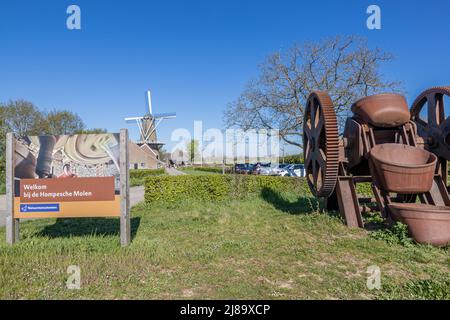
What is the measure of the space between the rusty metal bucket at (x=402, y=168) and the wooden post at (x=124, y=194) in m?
4.60

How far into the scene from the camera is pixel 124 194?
15.4ft

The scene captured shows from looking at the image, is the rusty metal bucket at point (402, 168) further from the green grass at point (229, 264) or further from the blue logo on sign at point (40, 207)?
the blue logo on sign at point (40, 207)

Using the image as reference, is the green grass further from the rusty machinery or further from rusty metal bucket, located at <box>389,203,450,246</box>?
the rusty machinery

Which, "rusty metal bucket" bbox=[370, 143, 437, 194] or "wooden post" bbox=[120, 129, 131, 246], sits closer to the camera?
"wooden post" bbox=[120, 129, 131, 246]

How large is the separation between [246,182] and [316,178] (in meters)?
4.48

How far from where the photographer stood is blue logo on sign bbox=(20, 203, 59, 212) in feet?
15.3

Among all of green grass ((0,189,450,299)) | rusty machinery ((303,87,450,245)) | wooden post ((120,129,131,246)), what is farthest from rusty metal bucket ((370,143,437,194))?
wooden post ((120,129,131,246))

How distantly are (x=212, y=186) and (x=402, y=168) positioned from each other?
21.8 feet

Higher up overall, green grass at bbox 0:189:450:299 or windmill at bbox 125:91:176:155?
windmill at bbox 125:91:176:155

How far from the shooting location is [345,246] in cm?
449

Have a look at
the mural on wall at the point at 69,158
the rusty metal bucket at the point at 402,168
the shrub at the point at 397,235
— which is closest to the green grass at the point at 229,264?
the shrub at the point at 397,235

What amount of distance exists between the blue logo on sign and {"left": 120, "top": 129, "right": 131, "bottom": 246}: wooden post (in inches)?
44.8

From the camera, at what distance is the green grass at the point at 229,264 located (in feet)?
9.93

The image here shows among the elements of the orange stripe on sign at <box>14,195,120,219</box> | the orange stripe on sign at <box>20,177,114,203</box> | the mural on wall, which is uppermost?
the mural on wall
